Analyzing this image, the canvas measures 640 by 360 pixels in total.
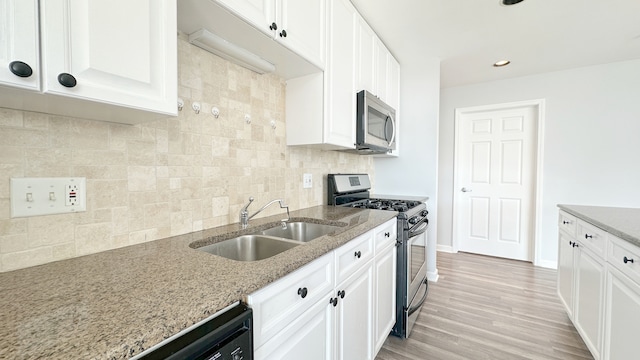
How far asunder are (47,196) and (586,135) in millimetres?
4576

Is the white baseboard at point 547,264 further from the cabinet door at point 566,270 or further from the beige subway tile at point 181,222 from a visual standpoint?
the beige subway tile at point 181,222

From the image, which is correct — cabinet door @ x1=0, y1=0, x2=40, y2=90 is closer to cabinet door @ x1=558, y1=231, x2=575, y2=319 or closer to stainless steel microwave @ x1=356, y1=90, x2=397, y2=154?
stainless steel microwave @ x1=356, y1=90, x2=397, y2=154

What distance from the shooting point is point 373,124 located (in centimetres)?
213

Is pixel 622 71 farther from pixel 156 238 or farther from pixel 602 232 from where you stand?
pixel 156 238

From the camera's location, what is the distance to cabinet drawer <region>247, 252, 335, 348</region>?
72cm

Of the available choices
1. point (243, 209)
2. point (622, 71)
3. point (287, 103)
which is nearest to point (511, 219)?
Answer: point (622, 71)

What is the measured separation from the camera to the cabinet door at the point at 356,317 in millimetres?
1149

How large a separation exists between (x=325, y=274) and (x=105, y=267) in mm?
719

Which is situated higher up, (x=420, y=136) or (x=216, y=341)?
(x=420, y=136)

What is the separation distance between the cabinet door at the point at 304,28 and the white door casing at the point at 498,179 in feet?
9.62

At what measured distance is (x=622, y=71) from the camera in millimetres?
2867

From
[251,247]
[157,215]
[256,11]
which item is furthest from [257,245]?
[256,11]

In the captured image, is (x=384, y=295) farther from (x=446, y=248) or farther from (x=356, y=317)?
(x=446, y=248)

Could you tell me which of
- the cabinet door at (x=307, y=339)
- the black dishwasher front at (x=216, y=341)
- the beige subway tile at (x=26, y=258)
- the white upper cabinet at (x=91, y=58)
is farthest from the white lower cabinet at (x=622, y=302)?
the beige subway tile at (x=26, y=258)
